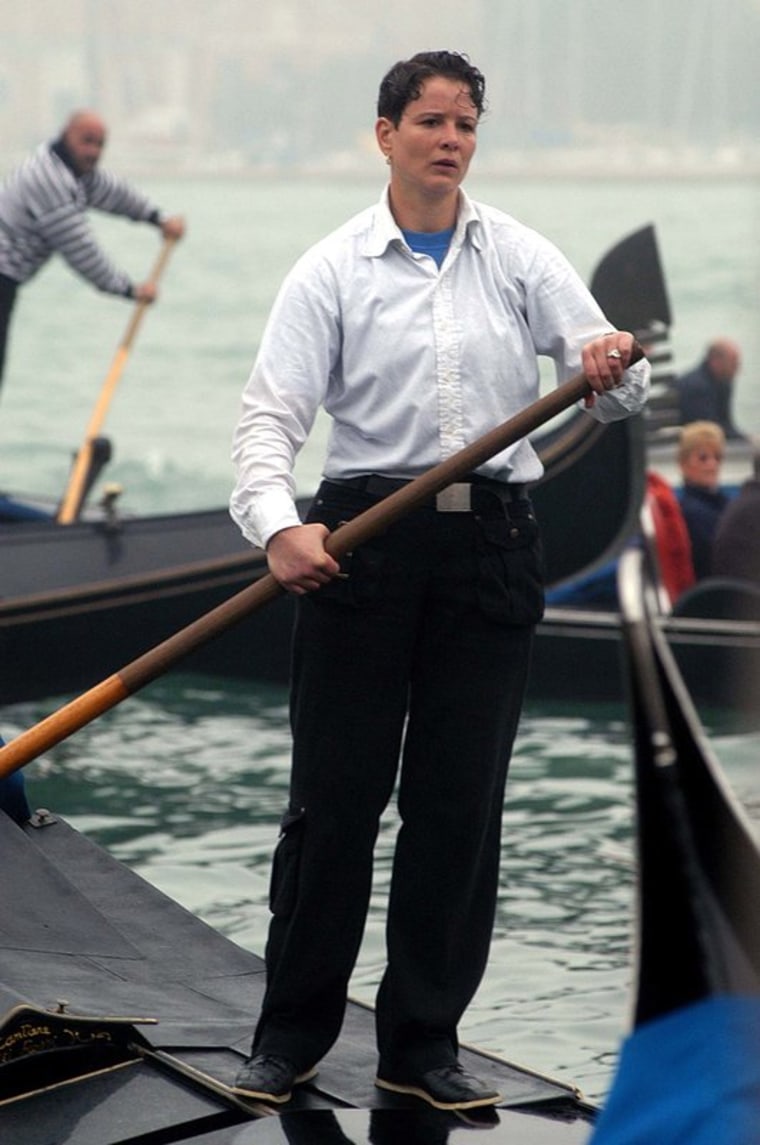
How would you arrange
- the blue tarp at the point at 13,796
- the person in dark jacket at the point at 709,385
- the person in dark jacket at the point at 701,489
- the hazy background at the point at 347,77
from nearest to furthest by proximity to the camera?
1. the blue tarp at the point at 13,796
2. the person in dark jacket at the point at 701,489
3. the person in dark jacket at the point at 709,385
4. the hazy background at the point at 347,77

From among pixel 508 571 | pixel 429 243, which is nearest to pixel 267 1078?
pixel 508 571

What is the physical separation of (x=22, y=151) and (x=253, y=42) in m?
5.32

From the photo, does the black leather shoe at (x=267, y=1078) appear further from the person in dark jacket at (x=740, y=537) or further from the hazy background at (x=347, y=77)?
the hazy background at (x=347, y=77)

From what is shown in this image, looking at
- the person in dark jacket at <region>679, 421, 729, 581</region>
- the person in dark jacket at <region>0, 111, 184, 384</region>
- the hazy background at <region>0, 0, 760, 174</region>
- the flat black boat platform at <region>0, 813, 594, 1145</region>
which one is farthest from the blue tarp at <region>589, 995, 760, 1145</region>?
the hazy background at <region>0, 0, 760, 174</region>

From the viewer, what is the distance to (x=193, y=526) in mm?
6320

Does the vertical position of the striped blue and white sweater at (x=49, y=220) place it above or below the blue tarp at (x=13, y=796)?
above

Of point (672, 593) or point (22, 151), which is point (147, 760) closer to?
point (672, 593)

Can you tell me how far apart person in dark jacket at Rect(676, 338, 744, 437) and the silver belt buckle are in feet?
17.2

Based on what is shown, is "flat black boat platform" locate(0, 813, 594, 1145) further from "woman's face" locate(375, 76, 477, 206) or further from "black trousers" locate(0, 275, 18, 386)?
"black trousers" locate(0, 275, 18, 386)

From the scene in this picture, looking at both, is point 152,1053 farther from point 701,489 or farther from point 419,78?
point 701,489

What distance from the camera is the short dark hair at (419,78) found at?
88.6 inches

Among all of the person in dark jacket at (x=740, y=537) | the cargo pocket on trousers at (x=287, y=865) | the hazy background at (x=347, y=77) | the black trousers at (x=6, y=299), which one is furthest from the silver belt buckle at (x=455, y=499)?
the hazy background at (x=347, y=77)

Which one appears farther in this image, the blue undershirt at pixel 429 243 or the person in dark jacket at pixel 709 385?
the person in dark jacket at pixel 709 385

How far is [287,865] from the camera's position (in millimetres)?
2355
